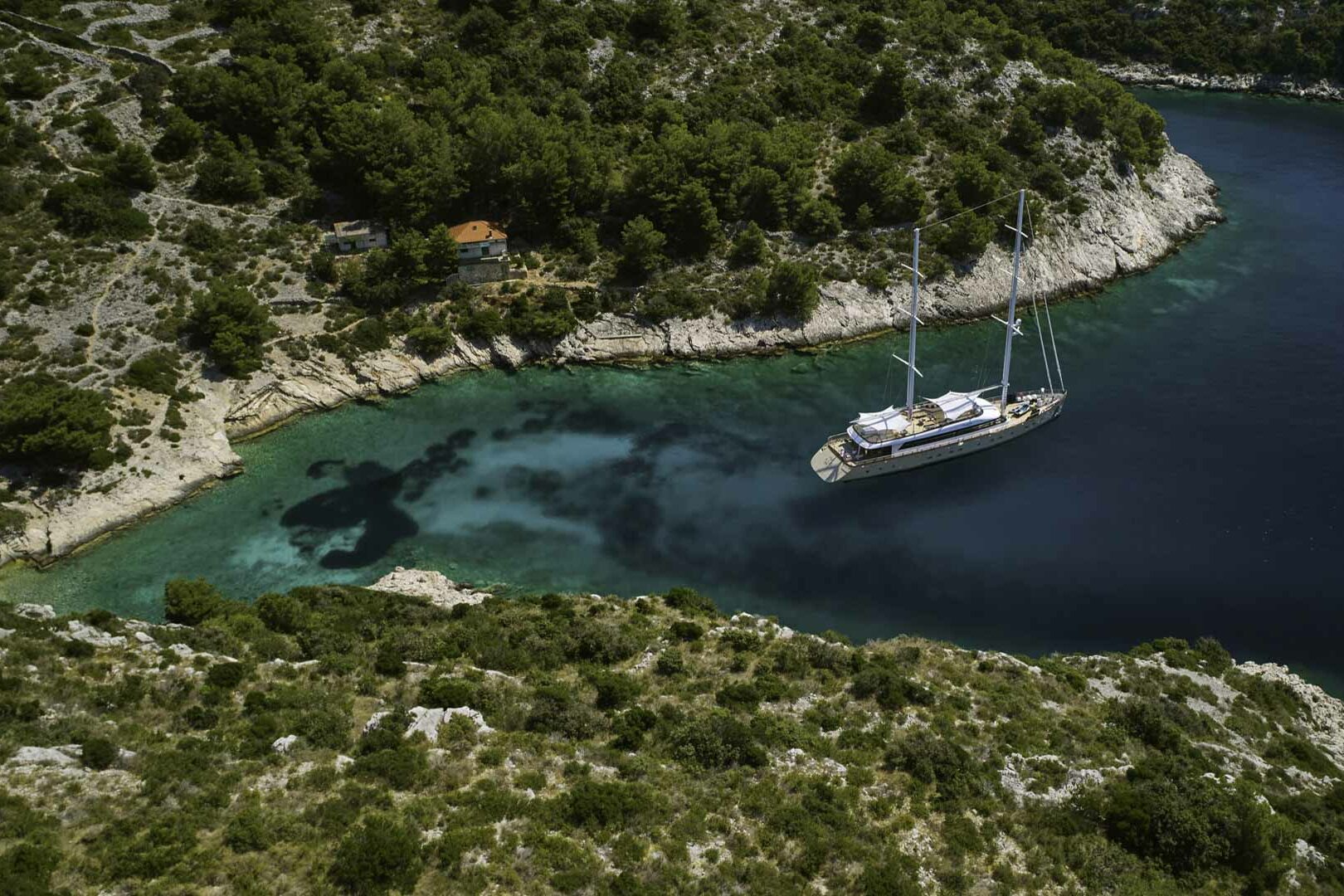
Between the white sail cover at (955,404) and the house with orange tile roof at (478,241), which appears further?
the house with orange tile roof at (478,241)

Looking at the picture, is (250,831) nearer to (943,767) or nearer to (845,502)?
(943,767)

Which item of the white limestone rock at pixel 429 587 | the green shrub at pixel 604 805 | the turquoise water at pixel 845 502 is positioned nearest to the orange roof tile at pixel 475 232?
the turquoise water at pixel 845 502

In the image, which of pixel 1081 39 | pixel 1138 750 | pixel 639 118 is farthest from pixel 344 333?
pixel 1081 39

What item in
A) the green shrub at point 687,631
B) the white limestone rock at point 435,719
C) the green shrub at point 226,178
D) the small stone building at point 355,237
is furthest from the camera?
the green shrub at point 226,178

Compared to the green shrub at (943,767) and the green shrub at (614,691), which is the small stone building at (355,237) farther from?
the green shrub at (943,767)

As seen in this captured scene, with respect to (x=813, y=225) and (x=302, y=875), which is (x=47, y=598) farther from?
(x=813, y=225)

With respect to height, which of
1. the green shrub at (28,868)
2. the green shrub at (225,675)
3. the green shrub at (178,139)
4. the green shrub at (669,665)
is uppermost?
the green shrub at (178,139)

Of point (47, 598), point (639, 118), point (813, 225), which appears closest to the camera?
point (47, 598)
